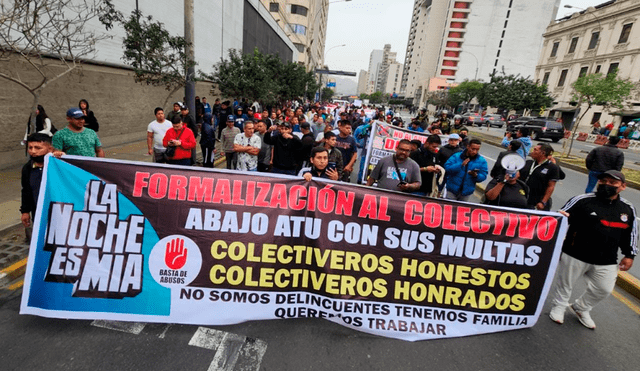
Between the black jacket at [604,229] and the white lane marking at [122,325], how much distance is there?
14.6ft

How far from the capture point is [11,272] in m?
3.62

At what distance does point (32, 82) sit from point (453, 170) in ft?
31.4

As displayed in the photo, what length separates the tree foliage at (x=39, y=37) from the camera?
5223 mm

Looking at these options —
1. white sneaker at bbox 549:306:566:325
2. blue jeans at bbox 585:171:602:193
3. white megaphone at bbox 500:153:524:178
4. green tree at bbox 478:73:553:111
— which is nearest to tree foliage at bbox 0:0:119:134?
white megaphone at bbox 500:153:524:178

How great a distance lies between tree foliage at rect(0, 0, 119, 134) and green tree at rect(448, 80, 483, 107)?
181ft

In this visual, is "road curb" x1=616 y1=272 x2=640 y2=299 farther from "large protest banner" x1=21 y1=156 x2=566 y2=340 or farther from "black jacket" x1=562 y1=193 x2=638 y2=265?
"large protest banner" x1=21 y1=156 x2=566 y2=340

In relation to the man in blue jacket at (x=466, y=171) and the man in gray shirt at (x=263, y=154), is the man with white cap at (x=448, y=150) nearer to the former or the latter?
the man in blue jacket at (x=466, y=171)

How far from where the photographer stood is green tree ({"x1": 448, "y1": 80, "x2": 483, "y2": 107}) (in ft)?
181

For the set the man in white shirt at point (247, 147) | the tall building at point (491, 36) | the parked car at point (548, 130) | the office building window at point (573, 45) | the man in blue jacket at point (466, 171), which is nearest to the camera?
the man in blue jacket at point (466, 171)

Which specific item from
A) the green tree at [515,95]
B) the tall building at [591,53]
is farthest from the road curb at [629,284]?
the tall building at [591,53]

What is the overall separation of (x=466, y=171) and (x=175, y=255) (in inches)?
178

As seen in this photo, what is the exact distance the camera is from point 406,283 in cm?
326

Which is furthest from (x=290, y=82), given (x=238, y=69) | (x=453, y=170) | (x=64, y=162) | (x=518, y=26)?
(x=518, y=26)

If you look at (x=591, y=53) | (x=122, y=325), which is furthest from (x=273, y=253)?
(x=591, y=53)
